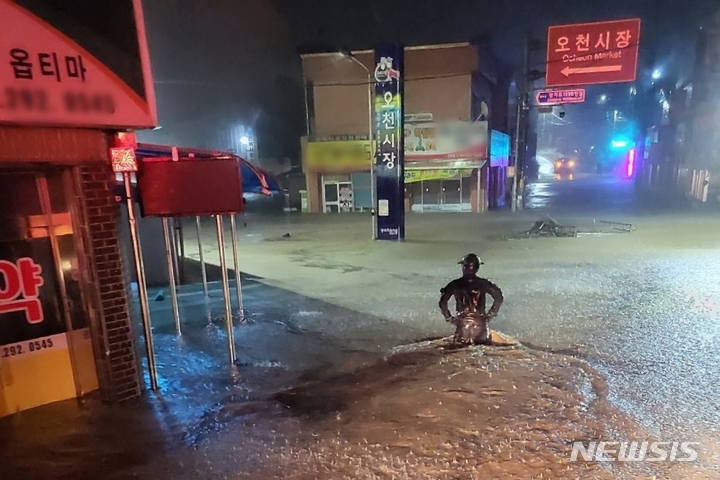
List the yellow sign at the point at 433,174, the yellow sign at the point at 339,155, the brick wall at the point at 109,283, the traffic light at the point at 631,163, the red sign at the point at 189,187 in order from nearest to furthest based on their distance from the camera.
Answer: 1. the brick wall at the point at 109,283
2. the red sign at the point at 189,187
3. the yellow sign at the point at 433,174
4. the yellow sign at the point at 339,155
5. the traffic light at the point at 631,163

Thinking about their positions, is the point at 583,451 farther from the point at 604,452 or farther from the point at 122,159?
the point at 122,159

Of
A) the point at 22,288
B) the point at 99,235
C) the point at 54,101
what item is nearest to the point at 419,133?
the point at 99,235

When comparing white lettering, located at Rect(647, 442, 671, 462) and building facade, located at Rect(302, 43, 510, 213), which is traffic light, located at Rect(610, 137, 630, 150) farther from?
white lettering, located at Rect(647, 442, 671, 462)

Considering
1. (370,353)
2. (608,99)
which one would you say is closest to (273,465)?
(370,353)

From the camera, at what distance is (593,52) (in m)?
17.0

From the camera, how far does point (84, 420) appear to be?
4.69m

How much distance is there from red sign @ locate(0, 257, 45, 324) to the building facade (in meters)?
20.2

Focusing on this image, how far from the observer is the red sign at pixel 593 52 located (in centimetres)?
1652

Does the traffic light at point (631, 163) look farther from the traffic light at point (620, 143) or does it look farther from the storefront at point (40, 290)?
the storefront at point (40, 290)

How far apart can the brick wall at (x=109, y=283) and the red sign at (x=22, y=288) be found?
0.54 meters

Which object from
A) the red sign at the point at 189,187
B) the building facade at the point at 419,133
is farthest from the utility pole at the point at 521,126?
the red sign at the point at 189,187

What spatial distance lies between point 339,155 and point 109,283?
70.9 ft

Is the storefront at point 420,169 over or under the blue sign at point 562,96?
under

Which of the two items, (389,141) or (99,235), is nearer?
(99,235)
